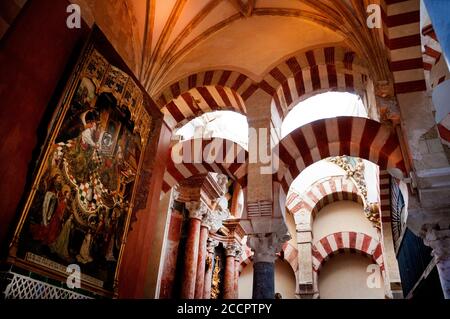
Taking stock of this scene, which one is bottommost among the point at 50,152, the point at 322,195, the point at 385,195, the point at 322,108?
the point at 50,152

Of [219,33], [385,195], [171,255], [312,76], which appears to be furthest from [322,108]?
[171,255]

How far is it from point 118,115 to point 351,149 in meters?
3.40

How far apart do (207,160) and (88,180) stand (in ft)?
8.98

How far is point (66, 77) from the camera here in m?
3.56

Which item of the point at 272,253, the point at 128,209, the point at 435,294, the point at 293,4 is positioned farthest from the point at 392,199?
the point at 128,209

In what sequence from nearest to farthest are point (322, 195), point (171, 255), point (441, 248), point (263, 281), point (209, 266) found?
point (441, 248), point (263, 281), point (171, 255), point (209, 266), point (322, 195)

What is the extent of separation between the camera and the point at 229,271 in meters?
9.63

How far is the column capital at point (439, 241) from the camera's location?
160 inches

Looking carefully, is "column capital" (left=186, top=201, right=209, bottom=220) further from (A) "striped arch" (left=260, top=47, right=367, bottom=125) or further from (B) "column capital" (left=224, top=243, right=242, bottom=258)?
(A) "striped arch" (left=260, top=47, right=367, bottom=125)

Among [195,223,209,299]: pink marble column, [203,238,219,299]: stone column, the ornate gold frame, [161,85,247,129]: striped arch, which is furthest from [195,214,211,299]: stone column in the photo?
the ornate gold frame

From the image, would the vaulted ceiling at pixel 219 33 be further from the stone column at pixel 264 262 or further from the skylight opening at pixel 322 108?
the skylight opening at pixel 322 108

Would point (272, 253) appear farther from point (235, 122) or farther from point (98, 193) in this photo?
point (235, 122)

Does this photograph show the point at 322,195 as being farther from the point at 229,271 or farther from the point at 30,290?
the point at 30,290

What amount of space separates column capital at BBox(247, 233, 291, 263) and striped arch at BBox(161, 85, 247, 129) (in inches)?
107
